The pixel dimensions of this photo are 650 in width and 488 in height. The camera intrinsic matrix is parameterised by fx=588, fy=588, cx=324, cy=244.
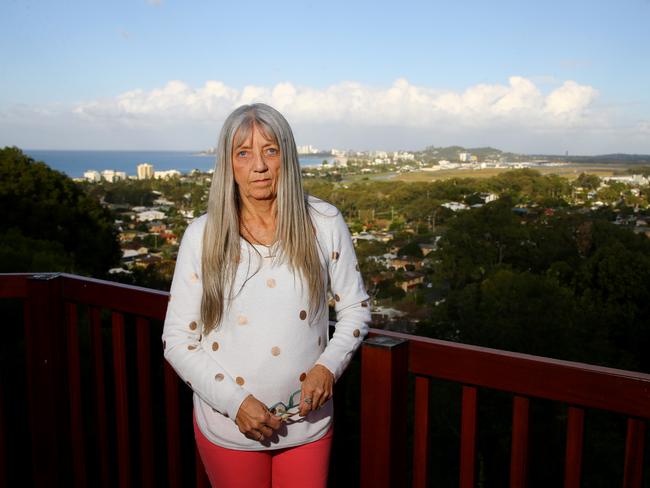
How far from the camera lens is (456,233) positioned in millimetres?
24062

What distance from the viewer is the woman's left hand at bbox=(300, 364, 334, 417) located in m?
1.27

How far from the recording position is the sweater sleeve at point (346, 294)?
135 centimetres

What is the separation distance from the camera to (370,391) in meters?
1.38

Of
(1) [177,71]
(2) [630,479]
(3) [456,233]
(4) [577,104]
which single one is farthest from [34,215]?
(4) [577,104]

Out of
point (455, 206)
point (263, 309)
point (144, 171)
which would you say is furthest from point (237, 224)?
point (144, 171)

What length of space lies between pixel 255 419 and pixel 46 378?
1.13m

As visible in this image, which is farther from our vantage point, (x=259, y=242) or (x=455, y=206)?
(x=455, y=206)

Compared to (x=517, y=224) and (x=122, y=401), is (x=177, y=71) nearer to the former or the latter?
(x=517, y=224)

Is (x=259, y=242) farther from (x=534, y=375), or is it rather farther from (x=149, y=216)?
(x=149, y=216)

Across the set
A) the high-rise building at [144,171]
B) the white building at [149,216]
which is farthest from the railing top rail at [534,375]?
the high-rise building at [144,171]

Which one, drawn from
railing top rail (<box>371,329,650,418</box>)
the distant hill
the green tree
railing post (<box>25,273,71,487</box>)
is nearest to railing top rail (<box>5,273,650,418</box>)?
railing top rail (<box>371,329,650,418</box>)

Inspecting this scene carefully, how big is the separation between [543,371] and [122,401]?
1343 millimetres

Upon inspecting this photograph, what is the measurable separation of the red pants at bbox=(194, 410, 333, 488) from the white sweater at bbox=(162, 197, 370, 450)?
3cm

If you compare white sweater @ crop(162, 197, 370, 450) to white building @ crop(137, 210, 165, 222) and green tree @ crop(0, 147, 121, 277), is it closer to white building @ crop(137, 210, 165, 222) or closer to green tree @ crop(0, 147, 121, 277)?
green tree @ crop(0, 147, 121, 277)
